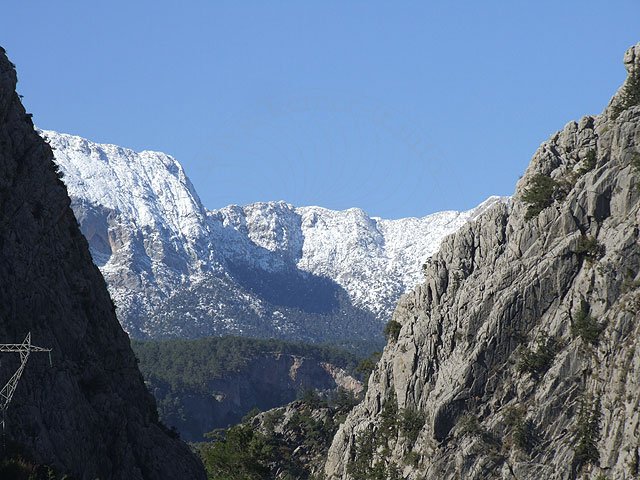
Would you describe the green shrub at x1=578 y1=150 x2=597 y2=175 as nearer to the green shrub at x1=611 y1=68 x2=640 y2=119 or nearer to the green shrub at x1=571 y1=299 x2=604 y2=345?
the green shrub at x1=611 y1=68 x2=640 y2=119

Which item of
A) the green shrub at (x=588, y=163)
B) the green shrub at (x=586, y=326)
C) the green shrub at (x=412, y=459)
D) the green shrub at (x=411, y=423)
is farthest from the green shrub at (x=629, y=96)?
the green shrub at (x=412, y=459)

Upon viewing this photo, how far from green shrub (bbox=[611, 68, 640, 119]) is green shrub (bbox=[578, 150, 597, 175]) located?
18.4 feet

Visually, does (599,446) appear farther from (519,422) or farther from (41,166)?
(41,166)

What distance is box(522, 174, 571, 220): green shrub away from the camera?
12993 cm

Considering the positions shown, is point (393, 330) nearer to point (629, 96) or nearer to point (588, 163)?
point (588, 163)

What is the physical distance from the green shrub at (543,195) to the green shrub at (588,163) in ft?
6.97

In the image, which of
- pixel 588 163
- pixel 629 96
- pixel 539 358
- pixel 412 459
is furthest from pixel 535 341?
pixel 629 96

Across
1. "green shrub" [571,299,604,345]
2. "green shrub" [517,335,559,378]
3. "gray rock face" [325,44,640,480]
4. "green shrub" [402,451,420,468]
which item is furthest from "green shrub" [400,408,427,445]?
"green shrub" [571,299,604,345]

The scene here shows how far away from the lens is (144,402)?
329 ft

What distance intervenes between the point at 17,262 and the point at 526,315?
192ft

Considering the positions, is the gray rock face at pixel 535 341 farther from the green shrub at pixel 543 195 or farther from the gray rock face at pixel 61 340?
the gray rock face at pixel 61 340

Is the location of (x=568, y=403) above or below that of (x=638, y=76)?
below

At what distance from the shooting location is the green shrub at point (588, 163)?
129 m

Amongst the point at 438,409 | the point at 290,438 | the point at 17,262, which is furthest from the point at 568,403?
the point at 290,438
